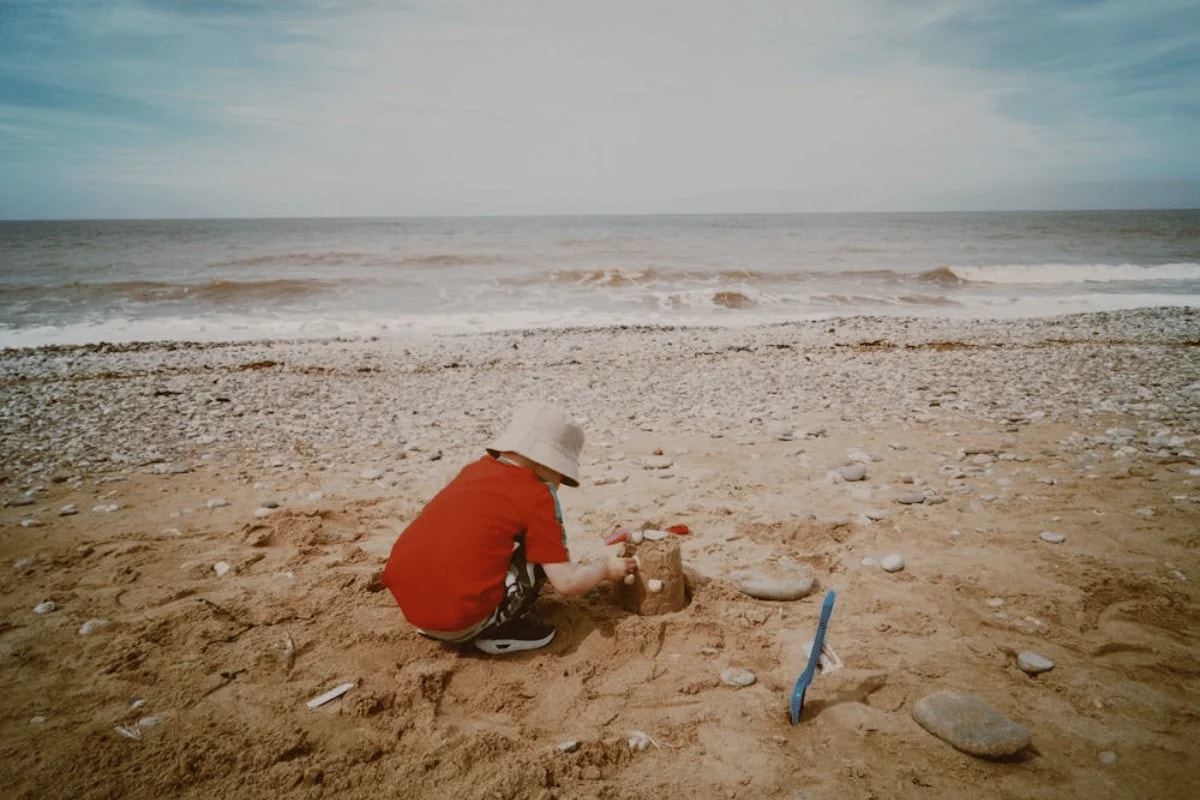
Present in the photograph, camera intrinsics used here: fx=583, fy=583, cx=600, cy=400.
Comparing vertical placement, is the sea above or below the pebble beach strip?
above

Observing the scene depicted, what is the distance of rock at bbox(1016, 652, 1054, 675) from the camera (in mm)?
3131

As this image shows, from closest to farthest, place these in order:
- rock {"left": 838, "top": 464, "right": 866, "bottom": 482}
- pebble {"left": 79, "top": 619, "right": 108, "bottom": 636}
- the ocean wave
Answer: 1. pebble {"left": 79, "top": 619, "right": 108, "bottom": 636}
2. rock {"left": 838, "top": 464, "right": 866, "bottom": 482}
3. the ocean wave

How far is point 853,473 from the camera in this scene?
18.7ft

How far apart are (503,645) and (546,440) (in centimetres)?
123

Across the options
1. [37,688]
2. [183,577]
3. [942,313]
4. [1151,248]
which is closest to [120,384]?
[183,577]

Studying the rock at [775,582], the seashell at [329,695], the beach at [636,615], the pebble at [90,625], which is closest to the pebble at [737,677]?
the beach at [636,615]

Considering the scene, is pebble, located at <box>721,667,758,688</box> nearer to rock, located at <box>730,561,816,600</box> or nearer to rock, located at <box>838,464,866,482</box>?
rock, located at <box>730,561,816,600</box>

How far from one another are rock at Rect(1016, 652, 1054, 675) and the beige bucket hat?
2.62m

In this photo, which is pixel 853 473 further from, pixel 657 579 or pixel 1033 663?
pixel 657 579

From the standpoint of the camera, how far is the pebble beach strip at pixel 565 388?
716 centimetres

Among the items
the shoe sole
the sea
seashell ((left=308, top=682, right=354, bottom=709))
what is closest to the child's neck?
the shoe sole

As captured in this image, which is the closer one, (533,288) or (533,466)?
(533,466)

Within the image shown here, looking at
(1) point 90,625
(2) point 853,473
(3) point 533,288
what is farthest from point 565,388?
(3) point 533,288

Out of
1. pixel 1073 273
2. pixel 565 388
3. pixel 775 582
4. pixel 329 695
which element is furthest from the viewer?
pixel 1073 273
